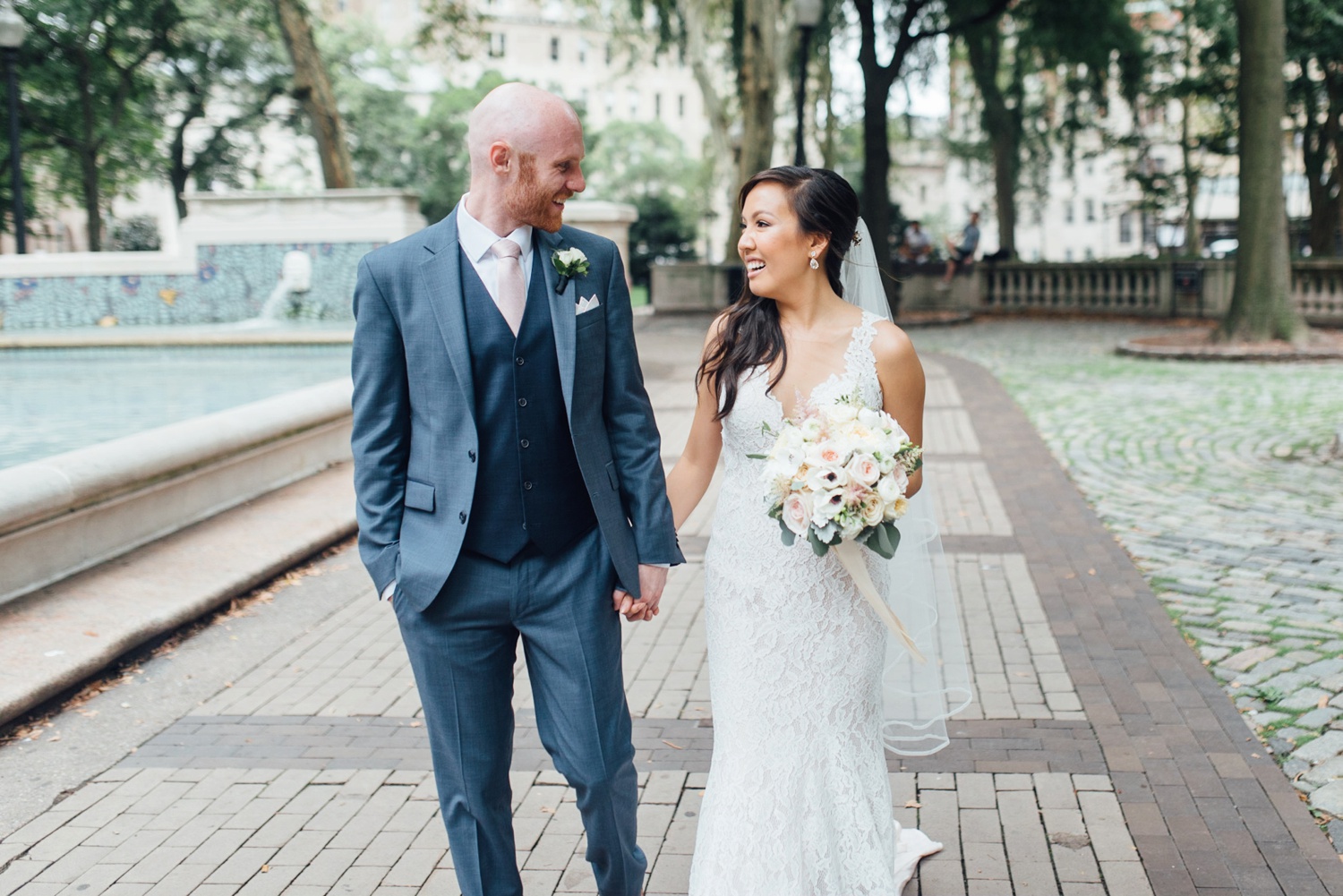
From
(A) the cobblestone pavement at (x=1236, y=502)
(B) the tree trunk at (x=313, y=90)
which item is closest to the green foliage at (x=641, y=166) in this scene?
(B) the tree trunk at (x=313, y=90)

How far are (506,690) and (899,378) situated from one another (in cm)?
134

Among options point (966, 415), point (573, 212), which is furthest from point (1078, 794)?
point (573, 212)

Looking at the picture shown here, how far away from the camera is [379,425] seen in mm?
2955

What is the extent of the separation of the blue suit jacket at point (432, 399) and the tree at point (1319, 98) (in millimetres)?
26402

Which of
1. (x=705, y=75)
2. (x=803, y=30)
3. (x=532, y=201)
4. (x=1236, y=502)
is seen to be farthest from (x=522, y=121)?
(x=705, y=75)

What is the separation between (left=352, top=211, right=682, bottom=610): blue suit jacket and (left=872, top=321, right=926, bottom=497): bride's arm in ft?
2.38

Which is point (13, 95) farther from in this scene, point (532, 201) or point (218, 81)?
point (532, 201)

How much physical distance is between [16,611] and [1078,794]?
4.91 m

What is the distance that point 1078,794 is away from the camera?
13.9 feet

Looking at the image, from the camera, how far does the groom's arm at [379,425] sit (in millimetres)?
2930

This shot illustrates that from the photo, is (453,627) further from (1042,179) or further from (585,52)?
(585,52)

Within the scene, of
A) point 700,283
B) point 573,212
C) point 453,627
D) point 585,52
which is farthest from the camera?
point 585,52

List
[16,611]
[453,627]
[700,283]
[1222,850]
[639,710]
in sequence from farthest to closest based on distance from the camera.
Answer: [700,283] → [16,611] → [639,710] → [1222,850] → [453,627]

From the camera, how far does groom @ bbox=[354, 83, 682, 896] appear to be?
114 inches
